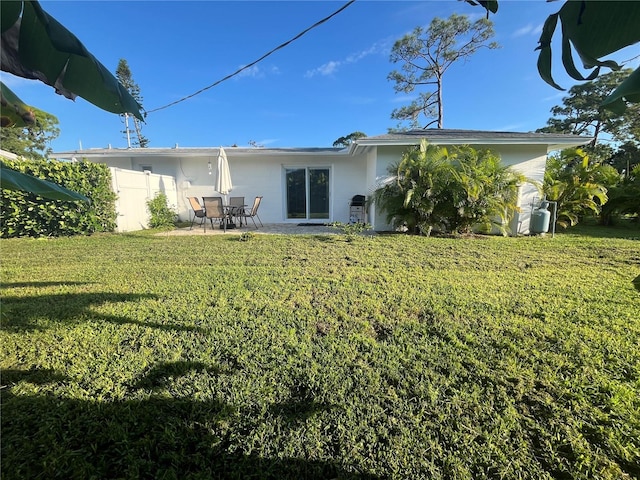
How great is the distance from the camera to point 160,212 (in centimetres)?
1045

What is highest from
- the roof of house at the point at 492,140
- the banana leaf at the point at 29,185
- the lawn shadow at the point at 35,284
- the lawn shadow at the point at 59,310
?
the roof of house at the point at 492,140

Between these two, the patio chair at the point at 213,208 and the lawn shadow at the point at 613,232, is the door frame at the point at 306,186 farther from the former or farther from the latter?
the lawn shadow at the point at 613,232

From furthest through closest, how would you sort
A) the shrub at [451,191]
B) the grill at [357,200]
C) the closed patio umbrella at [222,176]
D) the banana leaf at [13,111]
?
1. the grill at [357,200]
2. the closed patio umbrella at [222,176]
3. the shrub at [451,191]
4. the banana leaf at [13,111]

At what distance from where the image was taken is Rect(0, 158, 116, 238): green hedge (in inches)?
284

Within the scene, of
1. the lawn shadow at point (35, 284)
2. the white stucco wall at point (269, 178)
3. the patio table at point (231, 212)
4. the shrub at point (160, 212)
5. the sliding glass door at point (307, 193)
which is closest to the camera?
the lawn shadow at point (35, 284)

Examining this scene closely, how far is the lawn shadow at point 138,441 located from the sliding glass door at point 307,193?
34.9 feet

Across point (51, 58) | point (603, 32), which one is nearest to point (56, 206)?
point (51, 58)

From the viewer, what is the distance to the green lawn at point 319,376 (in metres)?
1.54

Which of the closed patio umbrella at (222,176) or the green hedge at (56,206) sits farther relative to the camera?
the closed patio umbrella at (222,176)

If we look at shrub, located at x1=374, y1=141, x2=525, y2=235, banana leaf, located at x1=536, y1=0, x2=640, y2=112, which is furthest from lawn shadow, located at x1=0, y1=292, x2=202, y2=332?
shrub, located at x1=374, y1=141, x2=525, y2=235

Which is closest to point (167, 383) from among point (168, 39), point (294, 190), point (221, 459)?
point (221, 459)

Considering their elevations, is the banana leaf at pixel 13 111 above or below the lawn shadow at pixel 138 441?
above

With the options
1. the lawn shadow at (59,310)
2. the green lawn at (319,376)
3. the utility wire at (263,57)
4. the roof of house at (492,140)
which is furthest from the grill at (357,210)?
the lawn shadow at (59,310)

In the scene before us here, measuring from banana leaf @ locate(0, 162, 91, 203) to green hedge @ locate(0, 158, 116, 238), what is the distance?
735 cm
